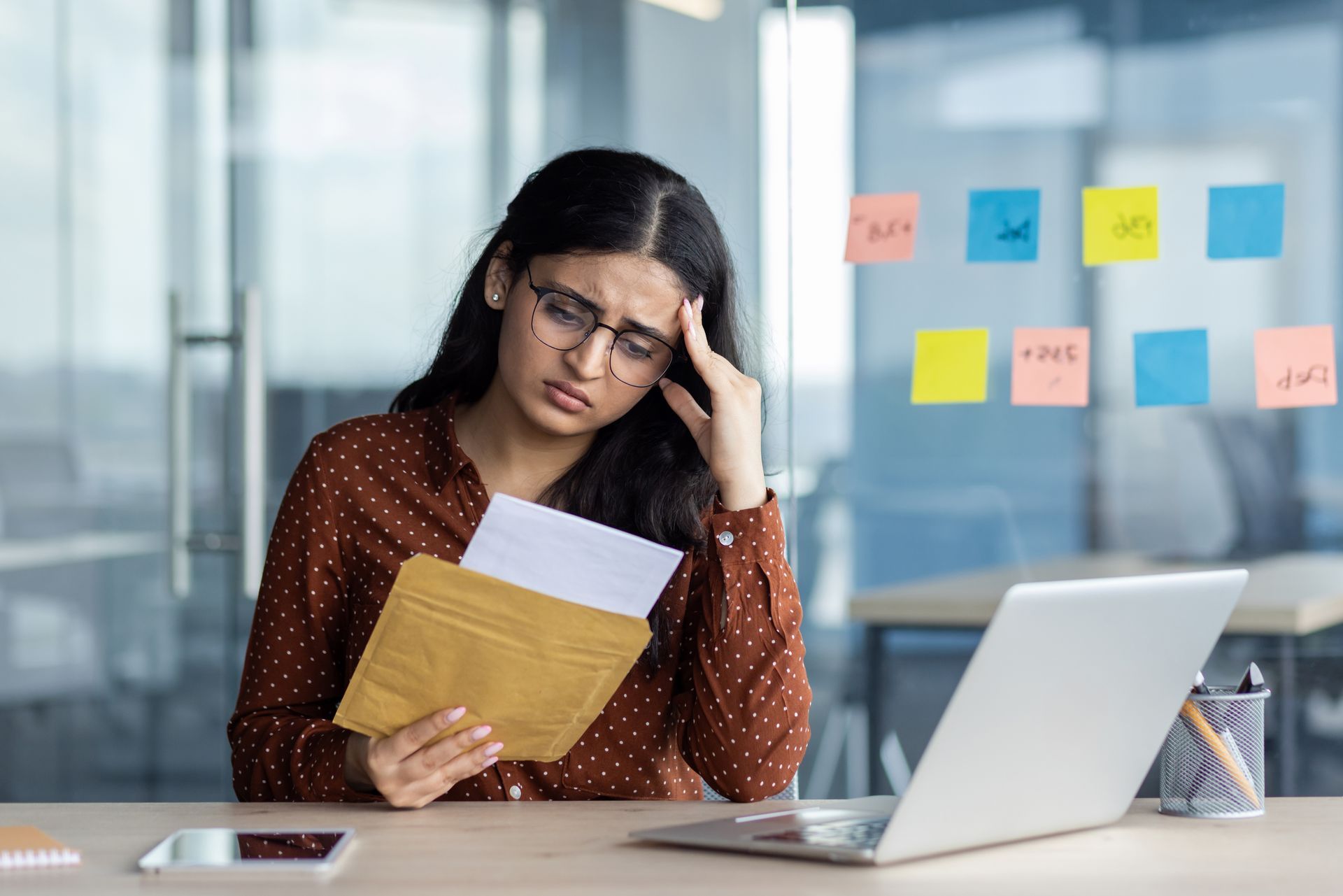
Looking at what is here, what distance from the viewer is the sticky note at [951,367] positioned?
2.37 metres

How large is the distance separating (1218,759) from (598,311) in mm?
680

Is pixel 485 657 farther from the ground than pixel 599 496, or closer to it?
closer to it

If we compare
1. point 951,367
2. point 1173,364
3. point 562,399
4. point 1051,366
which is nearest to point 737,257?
point 951,367

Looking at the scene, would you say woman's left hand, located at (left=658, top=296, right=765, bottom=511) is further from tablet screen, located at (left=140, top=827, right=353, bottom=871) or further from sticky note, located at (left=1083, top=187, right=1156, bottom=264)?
sticky note, located at (left=1083, top=187, right=1156, bottom=264)

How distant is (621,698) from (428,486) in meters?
0.30

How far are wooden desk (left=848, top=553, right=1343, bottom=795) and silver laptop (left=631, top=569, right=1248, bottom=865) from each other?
1250 mm

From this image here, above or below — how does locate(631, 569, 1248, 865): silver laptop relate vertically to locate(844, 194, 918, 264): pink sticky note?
below

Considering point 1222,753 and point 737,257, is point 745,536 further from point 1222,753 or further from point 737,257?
point 737,257

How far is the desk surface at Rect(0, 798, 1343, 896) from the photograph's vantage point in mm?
894

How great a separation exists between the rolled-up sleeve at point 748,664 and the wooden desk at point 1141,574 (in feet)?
3.39

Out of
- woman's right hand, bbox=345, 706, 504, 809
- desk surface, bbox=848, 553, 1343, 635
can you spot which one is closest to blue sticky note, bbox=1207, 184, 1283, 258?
desk surface, bbox=848, 553, 1343, 635

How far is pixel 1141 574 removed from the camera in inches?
91.0

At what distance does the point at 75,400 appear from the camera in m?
2.69

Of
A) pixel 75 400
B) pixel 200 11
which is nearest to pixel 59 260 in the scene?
pixel 75 400
